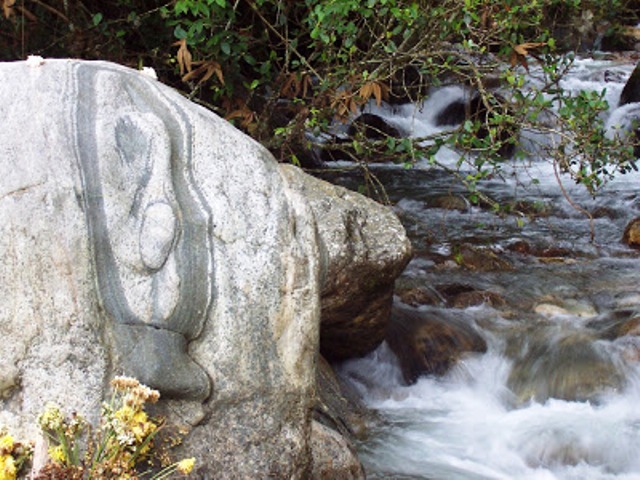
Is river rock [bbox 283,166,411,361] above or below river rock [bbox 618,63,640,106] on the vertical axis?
below

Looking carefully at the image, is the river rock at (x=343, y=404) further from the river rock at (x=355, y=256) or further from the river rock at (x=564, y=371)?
the river rock at (x=564, y=371)

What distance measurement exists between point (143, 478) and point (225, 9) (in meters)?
3.50

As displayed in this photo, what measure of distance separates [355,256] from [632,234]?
140 inches

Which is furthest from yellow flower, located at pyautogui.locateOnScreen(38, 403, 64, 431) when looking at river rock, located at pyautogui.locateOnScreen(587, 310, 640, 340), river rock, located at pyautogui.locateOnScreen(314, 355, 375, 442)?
river rock, located at pyautogui.locateOnScreen(587, 310, 640, 340)

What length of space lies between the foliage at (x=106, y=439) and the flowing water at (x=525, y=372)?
76.9 inches

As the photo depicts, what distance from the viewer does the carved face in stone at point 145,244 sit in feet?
7.99

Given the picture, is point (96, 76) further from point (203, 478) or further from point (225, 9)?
point (225, 9)

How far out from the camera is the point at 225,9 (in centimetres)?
524

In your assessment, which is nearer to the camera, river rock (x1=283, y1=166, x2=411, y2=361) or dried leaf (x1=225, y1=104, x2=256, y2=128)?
river rock (x1=283, y1=166, x2=411, y2=361)

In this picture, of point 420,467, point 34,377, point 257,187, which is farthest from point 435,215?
point 34,377

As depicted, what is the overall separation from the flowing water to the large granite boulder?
161 centimetres

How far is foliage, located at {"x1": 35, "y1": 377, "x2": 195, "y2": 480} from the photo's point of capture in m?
2.14

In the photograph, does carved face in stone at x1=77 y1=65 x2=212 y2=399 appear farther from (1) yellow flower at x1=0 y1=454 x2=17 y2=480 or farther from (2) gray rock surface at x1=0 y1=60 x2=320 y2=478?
(1) yellow flower at x1=0 y1=454 x2=17 y2=480

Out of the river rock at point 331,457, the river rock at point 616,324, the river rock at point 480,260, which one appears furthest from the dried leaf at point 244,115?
the river rock at point 331,457
